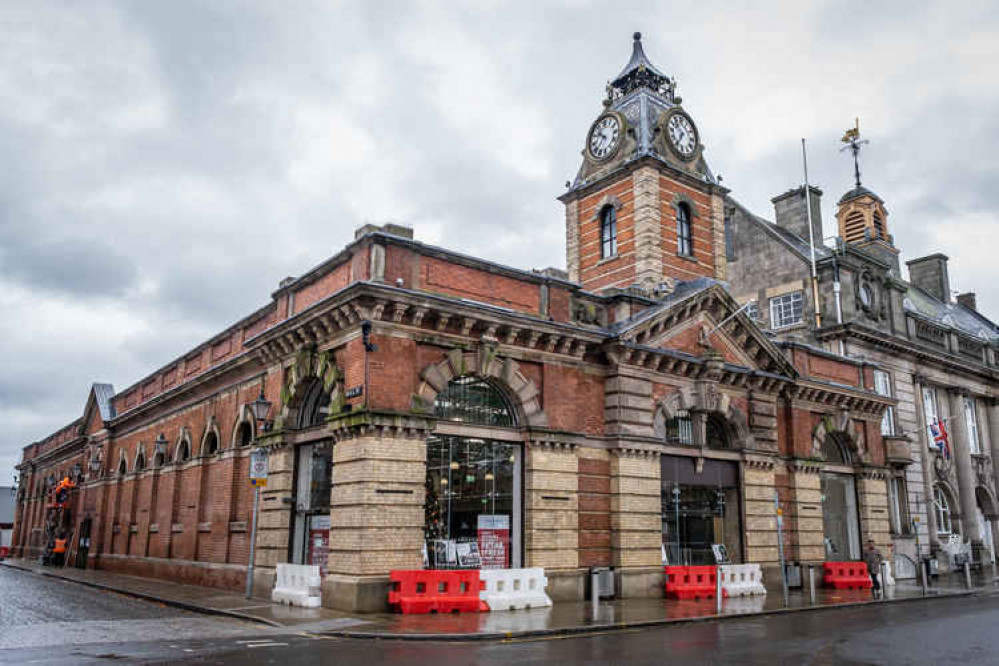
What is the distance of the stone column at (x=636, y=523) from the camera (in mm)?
21188

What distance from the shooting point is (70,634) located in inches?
543

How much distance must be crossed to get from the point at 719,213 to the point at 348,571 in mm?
22991

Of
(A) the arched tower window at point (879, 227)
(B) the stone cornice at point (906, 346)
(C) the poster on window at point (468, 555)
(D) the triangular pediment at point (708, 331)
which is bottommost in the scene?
(C) the poster on window at point (468, 555)

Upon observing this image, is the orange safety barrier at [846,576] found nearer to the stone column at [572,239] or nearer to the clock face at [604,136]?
the stone column at [572,239]

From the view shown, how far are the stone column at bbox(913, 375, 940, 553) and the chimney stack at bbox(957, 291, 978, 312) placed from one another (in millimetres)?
20734

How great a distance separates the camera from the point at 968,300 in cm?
5594

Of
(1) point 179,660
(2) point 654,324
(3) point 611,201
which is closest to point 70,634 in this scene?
(1) point 179,660

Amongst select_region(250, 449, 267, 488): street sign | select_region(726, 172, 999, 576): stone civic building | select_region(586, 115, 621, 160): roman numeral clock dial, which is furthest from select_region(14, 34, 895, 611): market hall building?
select_region(726, 172, 999, 576): stone civic building

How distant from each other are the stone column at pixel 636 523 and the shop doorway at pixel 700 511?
0.95 meters

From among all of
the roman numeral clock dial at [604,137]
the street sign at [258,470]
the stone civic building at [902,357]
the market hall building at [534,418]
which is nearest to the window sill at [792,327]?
the stone civic building at [902,357]

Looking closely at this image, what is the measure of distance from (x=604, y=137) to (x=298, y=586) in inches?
898

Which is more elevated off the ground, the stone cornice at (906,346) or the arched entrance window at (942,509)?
the stone cornice at (906,346)

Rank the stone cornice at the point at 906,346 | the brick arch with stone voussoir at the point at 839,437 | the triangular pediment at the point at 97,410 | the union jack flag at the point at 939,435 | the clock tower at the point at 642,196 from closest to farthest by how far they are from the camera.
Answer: the brick arch with stone voussoir at the point at 839,437 → the clock tower at the point at 642,196 → the union jack flag at the point at 939,435 → the stone cornice at the point at 906,346 → the triangular pediment at the point at 97,410

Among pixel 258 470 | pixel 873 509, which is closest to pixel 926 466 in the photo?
pixel 873 509
